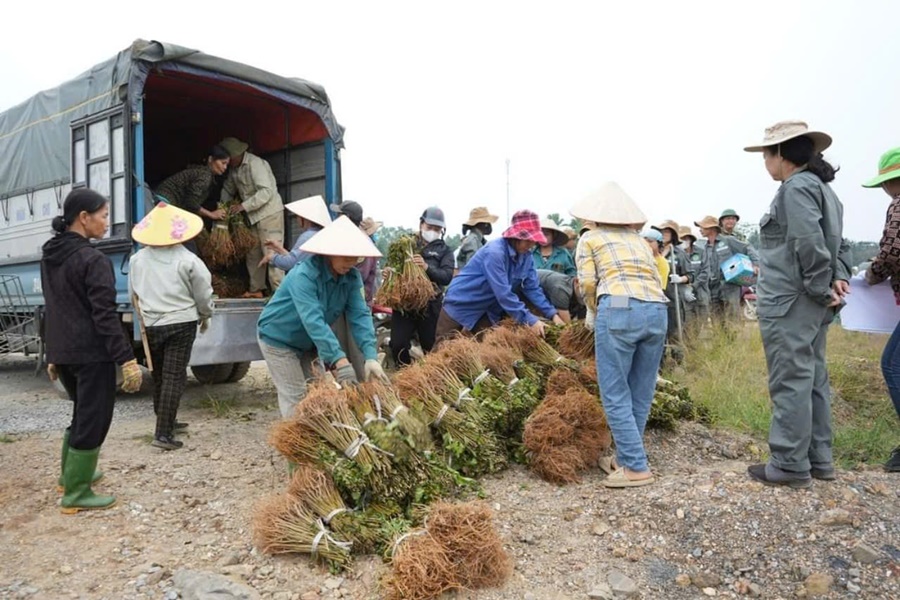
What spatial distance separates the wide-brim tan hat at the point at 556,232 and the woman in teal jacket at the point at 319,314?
3.08m

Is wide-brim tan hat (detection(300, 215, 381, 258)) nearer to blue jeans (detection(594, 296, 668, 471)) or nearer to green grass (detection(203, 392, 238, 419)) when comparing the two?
blue jeans (detection(594, 296, 668, 471))

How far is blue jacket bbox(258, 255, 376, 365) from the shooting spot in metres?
3.66

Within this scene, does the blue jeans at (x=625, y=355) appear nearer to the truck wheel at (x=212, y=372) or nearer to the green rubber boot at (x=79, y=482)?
the green rubber boot at (x=79, y=482)

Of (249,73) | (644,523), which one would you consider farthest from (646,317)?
(249,73)

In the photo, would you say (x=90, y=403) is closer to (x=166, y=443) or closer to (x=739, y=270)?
(x=166, y=443)

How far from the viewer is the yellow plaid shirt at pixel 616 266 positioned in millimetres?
3482

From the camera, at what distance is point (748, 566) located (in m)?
2.82

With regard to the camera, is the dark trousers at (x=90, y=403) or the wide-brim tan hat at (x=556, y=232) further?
the wide-brim tan hat at (x=556, y=232)

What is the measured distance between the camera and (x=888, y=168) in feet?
13.0

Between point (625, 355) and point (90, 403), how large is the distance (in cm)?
284

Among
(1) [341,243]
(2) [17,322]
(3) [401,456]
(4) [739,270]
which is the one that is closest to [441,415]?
(3) [401,456]

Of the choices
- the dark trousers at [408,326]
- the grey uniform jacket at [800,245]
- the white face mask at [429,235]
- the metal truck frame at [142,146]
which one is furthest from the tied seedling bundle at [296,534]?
the white face mask at [429,235]

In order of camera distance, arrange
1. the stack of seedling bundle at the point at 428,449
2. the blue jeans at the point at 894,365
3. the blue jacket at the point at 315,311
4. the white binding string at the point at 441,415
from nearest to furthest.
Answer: the stack of seedling bundle at the point at 428,449 → the white binding string at the point at 441,415 → the blue jacket at the point at 315,311 → the blue jeans at the point at 894,365

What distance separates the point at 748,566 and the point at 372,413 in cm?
182
